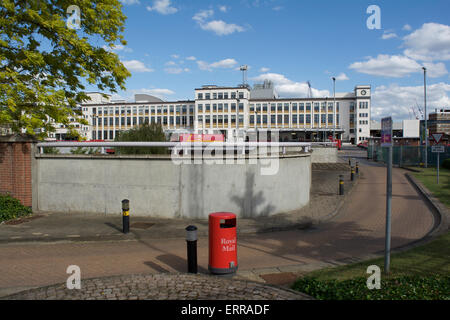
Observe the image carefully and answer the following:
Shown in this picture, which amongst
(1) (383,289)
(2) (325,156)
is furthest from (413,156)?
(1) (383,289)

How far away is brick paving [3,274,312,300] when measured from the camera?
4.88 m

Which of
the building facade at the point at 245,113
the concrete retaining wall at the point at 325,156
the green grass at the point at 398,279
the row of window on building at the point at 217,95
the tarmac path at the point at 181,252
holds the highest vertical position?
the row of window on building at the point at 217,95

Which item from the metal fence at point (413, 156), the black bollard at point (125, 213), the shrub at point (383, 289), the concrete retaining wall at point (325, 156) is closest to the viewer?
the shrub at point (383, 289)

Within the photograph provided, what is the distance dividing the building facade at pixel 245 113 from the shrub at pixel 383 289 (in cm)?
8669

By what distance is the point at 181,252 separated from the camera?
8.03m

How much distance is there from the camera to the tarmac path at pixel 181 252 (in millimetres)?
6660

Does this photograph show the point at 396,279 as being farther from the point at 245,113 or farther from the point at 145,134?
the point at 245,113

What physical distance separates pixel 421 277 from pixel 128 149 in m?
11.1

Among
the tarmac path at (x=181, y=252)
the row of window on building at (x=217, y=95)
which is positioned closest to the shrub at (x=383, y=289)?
the tarmac path at (x=181, y=252)

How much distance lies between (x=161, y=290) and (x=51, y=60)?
913cm

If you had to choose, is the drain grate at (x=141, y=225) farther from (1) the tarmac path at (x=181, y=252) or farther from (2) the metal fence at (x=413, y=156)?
(2) the metal fence at (x=413, y=156)

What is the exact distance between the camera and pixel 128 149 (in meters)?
13.8

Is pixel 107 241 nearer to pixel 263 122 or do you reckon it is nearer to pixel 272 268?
pixel 272 268
